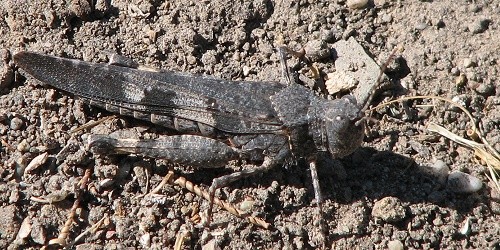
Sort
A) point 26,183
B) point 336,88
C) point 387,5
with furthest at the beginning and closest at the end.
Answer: point 387,5 → point 336,88 → point 26,183

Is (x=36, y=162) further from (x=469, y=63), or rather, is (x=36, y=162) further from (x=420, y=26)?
(x=469, y=63)

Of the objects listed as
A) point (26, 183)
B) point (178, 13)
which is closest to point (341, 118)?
point (178, 13)

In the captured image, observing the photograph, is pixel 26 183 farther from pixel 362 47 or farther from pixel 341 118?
pixel 362 47

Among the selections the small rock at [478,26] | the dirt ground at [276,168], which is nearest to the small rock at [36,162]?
the dirt ground at [276,168]

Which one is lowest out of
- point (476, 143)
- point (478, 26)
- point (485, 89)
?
point (476, 143)

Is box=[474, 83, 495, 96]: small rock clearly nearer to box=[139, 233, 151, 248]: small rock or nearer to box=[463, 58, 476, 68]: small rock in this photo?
box=[463, 58, 476, 68]: small rock

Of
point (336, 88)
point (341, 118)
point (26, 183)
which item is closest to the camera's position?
point (341, 118)

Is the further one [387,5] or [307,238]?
[387,5]

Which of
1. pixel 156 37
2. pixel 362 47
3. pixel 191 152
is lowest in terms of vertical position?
pixel 191 152

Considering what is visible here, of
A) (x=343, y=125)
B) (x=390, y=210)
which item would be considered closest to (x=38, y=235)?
(x=343, y=125)
